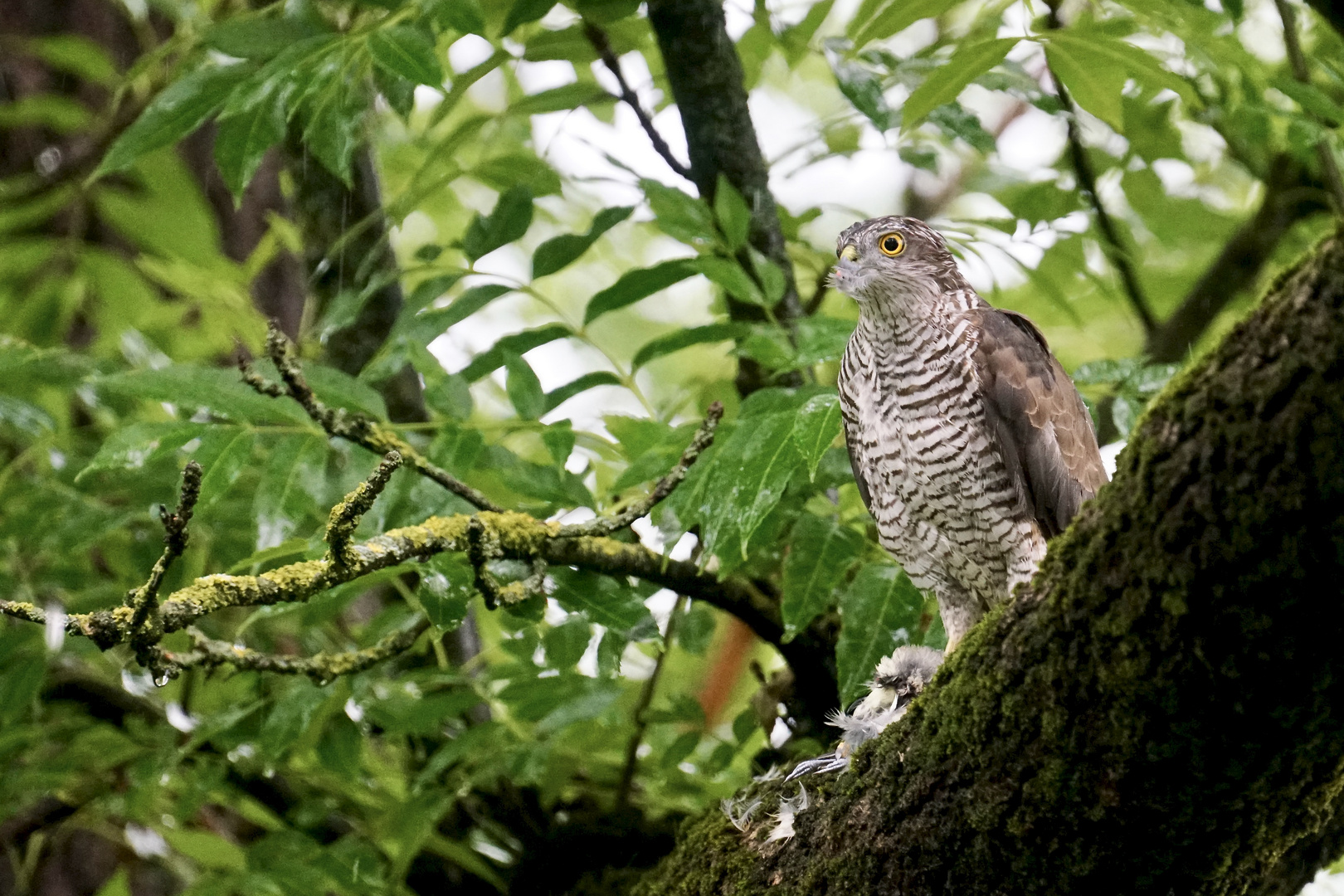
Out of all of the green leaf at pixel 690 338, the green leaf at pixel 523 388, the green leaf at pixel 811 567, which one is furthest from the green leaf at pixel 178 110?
the green leaf at pixel 811 567

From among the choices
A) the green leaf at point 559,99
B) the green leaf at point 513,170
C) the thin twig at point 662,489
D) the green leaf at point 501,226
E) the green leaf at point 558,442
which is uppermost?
the green leaf at point 559,99

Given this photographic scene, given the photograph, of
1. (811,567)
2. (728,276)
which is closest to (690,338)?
(728,276)

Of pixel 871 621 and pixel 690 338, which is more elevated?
pixel 690 338

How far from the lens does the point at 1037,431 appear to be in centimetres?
264

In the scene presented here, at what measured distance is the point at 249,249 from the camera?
223 inches

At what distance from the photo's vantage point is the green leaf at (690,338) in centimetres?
276

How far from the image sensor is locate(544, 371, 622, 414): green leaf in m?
3.00

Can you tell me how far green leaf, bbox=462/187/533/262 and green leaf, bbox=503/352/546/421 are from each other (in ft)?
0.87

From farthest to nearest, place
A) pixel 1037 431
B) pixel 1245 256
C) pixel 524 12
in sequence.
Result: pixel 1245 256
pixel 524 12
pixel 1037 431

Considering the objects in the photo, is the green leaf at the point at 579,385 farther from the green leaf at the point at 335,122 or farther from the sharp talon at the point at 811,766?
the sharp talon at the point at 811,766

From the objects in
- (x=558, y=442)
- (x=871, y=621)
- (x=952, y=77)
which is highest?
(x=952, y=77)

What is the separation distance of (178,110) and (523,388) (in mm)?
982

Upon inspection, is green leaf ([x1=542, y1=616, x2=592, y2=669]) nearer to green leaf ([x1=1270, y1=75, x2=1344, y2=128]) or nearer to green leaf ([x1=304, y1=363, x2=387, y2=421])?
green leaf ([x1=304, y1=363, x2=387, y2=421])

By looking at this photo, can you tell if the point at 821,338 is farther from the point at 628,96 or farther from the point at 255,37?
the point at 255,37
